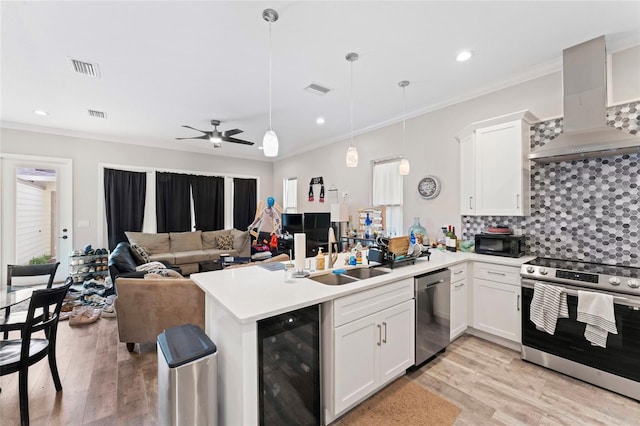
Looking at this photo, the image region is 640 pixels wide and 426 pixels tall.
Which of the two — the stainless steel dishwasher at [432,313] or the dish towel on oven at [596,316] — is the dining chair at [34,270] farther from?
the dish towel on oven at [596,316]

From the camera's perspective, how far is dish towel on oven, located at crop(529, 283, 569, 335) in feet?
7.55

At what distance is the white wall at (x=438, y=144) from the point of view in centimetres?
287

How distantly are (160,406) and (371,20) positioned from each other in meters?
3.14

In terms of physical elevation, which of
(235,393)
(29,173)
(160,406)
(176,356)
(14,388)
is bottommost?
(14,388)

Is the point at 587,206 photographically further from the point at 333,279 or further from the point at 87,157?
the point at 87,157

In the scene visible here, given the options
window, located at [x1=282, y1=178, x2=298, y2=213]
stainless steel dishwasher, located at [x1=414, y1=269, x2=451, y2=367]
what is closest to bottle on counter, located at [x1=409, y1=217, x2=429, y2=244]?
stainless steel dishwasher, located at [x1=414, y1=269, x2=451, y2=367]

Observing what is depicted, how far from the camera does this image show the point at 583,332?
222cm

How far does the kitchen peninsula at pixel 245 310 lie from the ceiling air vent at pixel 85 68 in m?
2.67

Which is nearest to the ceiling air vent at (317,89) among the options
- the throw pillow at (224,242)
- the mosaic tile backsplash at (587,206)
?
the mosaic tile backsplash at (587,206)

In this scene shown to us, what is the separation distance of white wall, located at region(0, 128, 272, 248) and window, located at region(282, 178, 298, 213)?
2.45 metres

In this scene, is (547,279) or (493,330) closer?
(547,279)

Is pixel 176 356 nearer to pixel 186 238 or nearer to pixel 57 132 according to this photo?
pixel 186 238

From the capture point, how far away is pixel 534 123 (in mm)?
3000

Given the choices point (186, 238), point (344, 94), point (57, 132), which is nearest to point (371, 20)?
point (344, 94)
